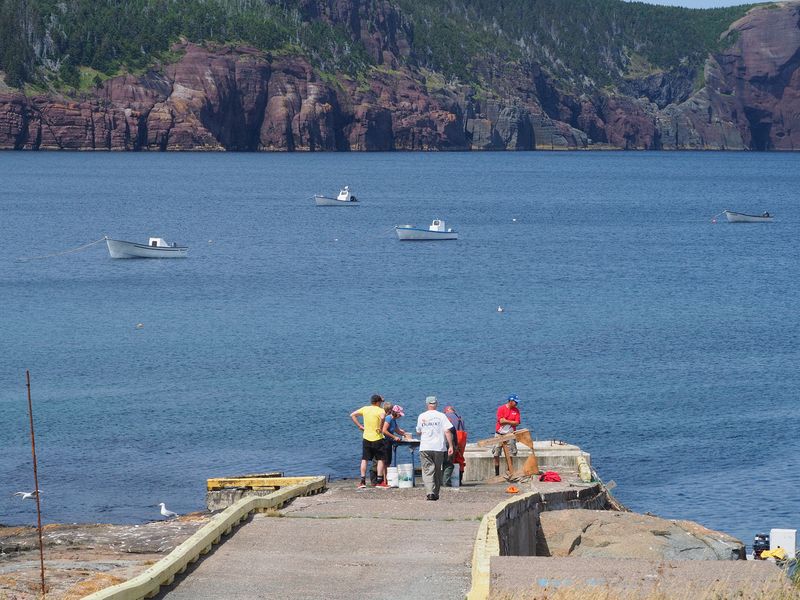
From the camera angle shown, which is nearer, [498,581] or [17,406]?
[498,581]

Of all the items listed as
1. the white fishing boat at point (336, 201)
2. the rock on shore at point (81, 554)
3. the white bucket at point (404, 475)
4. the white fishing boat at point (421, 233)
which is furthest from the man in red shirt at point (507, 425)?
the white fishing boat at point (336, 201)

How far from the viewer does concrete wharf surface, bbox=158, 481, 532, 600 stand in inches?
602

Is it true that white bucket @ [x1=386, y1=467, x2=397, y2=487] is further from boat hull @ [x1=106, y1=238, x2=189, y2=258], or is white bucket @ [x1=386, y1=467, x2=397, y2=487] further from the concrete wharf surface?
boat hull @ [x1=106, y1=238, x2=189, y2=258]

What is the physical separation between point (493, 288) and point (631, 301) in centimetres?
843

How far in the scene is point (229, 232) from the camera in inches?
4510

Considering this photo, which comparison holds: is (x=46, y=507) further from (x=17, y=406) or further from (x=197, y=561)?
(x=197, y=561)

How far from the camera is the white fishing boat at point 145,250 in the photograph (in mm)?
91250

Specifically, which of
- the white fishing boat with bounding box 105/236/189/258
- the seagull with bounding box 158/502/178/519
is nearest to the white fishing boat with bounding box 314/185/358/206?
the white fishing boat with bounding box 105/236/189/258

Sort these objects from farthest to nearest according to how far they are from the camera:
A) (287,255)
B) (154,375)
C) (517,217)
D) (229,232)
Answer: (517,217), (229,232), (287,255), (154,375)

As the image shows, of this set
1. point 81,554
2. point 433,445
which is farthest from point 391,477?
point 81,554

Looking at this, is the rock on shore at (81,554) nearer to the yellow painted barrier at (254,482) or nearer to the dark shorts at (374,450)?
the yellow painted barrier at (254,482)

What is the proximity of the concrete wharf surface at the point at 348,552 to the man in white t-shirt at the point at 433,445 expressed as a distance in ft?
1.10

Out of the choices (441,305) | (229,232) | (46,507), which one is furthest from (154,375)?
(229,232)

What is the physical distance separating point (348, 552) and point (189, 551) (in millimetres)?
2266
